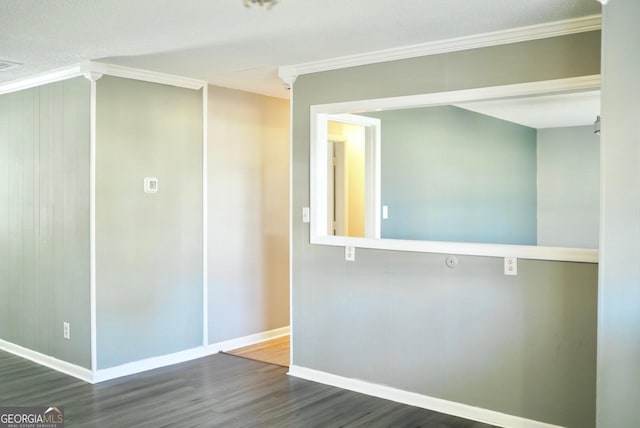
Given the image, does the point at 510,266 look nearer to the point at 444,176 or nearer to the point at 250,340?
the point at 444,176

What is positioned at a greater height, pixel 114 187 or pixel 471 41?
pixel 471 41

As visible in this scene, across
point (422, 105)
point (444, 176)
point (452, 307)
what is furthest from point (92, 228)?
point (444, 176)

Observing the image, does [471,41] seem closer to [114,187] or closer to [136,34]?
[136,34]

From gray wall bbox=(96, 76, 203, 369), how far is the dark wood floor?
1.15 ft

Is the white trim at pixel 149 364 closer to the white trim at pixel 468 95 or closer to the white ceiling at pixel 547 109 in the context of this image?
the white trim at pixel 468 95

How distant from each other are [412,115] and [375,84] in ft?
4.72

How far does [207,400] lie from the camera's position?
3.87 m

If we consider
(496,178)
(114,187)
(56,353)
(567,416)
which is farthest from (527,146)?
(56,353)

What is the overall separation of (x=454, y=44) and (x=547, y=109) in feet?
9.61

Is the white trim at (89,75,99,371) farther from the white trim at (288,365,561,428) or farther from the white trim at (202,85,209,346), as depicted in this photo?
the white trim at (288,365,561,428)

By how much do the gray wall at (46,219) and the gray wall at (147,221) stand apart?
0.45ft

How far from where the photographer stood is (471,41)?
3436 millimetres

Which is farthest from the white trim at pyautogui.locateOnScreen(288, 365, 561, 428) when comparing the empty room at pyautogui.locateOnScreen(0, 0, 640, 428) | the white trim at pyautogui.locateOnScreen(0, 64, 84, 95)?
the white trim at pyautogui.locateOnScreen(0, 64, 84, 95)

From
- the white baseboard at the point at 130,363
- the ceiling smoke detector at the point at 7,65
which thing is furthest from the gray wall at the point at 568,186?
the ceiling smoke detector at the point at 7,65
